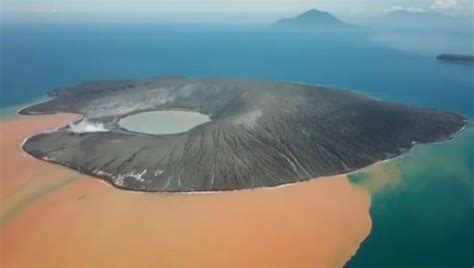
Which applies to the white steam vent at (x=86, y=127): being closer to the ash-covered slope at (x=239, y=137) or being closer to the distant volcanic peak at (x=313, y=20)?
the ash-covered slope at (x=239, y=137)

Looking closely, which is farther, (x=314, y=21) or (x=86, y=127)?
(x=314, y=21)

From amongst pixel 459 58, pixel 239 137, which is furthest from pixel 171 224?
pixel 459 58

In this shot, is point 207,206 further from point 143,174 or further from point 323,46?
point 323,46

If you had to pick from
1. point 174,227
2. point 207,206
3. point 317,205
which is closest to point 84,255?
point 174,227

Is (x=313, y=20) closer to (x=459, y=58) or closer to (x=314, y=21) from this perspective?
(x=314, y=21)

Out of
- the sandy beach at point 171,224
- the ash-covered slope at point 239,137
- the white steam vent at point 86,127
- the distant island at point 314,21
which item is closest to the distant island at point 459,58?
the ash-covered slope at point 239,137

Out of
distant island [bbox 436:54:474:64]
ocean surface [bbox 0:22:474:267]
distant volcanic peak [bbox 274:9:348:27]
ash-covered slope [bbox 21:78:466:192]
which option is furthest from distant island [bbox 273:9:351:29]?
ash-covered slope [bbox 21:78:466:192]
